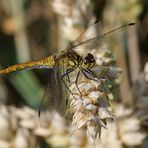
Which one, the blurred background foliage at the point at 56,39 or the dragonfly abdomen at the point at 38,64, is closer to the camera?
the dragonfly abdomen at the point at 38,64

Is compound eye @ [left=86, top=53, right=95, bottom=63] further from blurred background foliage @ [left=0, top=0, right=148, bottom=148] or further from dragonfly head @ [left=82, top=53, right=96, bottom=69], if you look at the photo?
blurred background foliage @ [left=0, top=0, right=148, bottom=148]

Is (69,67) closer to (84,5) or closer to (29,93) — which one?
(84,5)

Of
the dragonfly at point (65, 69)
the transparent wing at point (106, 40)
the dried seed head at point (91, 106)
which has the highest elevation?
the transparent wing at point (106, 40)

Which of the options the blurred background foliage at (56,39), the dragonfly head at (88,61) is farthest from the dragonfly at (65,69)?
the blurred background foliage at (56,39)

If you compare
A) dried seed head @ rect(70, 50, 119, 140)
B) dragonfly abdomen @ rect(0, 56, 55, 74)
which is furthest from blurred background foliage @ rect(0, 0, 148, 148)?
dried seed head @ rect(70, 50, 119, 140)

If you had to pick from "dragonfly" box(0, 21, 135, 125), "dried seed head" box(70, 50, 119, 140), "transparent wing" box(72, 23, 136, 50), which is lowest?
"dried seed head" box(70, 50, 119, 140)

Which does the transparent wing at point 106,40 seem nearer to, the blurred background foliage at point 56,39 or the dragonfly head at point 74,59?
the dragonfly head at point 74,59

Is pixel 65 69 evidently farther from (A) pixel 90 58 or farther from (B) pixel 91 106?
(B) pixel 91 106

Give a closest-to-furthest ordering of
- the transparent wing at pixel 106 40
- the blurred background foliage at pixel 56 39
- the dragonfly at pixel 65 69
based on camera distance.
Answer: the dragonfly at pixel 65 69 → the transparent wing at pixel 106 40 → the blurred background foliage at pixel 56 39

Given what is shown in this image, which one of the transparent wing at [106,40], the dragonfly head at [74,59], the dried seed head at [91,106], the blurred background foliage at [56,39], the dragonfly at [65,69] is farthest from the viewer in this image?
the blurred background foliage at [56,39]
